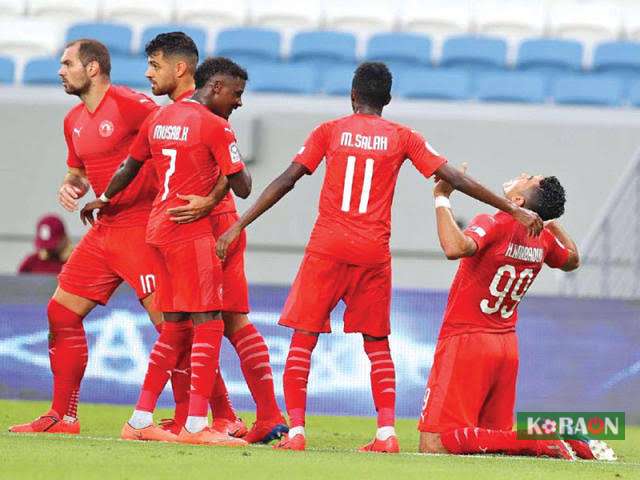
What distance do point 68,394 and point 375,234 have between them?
1.94 meters

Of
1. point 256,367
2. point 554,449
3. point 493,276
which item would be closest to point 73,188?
point 256,367

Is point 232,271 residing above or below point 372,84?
below

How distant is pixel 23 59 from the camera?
51.6 ft

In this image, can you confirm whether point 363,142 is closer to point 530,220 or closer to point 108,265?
point 530,220

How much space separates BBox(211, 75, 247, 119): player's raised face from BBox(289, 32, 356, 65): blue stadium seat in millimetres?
8161

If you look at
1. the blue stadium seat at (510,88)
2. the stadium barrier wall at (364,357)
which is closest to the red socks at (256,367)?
the stadium barrier wall at (364,357)

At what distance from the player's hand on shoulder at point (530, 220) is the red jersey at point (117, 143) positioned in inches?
77.8

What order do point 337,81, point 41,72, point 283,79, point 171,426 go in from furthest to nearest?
point 41,72
point 283,79
point 337,81
point 171,426

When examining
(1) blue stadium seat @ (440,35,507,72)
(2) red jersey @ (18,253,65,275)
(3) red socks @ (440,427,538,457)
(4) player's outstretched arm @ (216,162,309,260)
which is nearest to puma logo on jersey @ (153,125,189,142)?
(4) player's outstretched arm @ (216,162,309,260)

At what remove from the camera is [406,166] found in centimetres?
1341

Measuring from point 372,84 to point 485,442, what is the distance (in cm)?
182

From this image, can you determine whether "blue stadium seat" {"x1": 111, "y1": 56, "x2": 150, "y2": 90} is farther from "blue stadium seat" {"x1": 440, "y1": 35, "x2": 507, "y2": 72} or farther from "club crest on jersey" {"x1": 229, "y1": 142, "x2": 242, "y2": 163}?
"club crest on jersey" {"x1": 229, "y1": 142, "x2": 242, "y2": 163}

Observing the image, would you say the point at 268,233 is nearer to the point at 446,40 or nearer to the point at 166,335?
the point at 446,40

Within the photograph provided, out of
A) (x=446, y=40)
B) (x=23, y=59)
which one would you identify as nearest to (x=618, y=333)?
(x=446, y=40)
